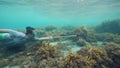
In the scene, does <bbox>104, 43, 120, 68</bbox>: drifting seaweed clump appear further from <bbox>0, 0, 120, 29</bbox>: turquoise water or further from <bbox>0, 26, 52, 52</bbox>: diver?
<bbox>0, 0, 120, 29</bbox>: turquoise water

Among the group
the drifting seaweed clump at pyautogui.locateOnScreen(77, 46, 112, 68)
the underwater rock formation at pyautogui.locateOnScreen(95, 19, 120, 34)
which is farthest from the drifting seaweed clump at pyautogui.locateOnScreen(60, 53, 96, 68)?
the underwater rock formation at pyautogui.locateOnScreen(95, 19, 120, 34)

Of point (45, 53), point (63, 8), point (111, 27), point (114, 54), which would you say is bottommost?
point (114, 54)

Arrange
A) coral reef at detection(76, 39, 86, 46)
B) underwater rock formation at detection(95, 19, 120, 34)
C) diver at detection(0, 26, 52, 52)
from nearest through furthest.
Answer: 1. diver at detection(0, 26, 52, 52)
2. coral reef at detection(76, 39, 86, 46)
3. underwater rock formation at detection(95, 19, 120, 34)

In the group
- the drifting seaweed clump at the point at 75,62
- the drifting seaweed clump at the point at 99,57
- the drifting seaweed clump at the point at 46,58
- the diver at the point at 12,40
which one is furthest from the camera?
the diver at the point at 12,40

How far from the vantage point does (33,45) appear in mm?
8148

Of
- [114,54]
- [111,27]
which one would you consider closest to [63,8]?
[111,27]

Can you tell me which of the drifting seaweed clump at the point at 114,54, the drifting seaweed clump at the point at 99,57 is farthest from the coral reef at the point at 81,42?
the drifting seaweed clump at the point at 99,57

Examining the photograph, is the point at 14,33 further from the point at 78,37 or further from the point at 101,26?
the point at 101,26

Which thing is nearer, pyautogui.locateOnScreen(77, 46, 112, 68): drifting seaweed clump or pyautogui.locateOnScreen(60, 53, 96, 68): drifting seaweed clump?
pyautogui.locateOnScreen(60, 53, 96, 68): drifting seaweed clump

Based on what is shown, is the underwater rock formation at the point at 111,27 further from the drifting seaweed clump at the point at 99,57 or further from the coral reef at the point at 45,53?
the coral reef at the point at 45,53

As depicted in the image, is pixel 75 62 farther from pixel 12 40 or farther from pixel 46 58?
pixel 12 40

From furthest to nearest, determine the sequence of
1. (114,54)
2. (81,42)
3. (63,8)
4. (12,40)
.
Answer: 1. (63,8)
2. (81,42)
3. (12,40)
4. (114,54)

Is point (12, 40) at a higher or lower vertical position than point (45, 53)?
higher

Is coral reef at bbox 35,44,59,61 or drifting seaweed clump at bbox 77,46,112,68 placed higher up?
coral reef at bbox 35,44,59,61
